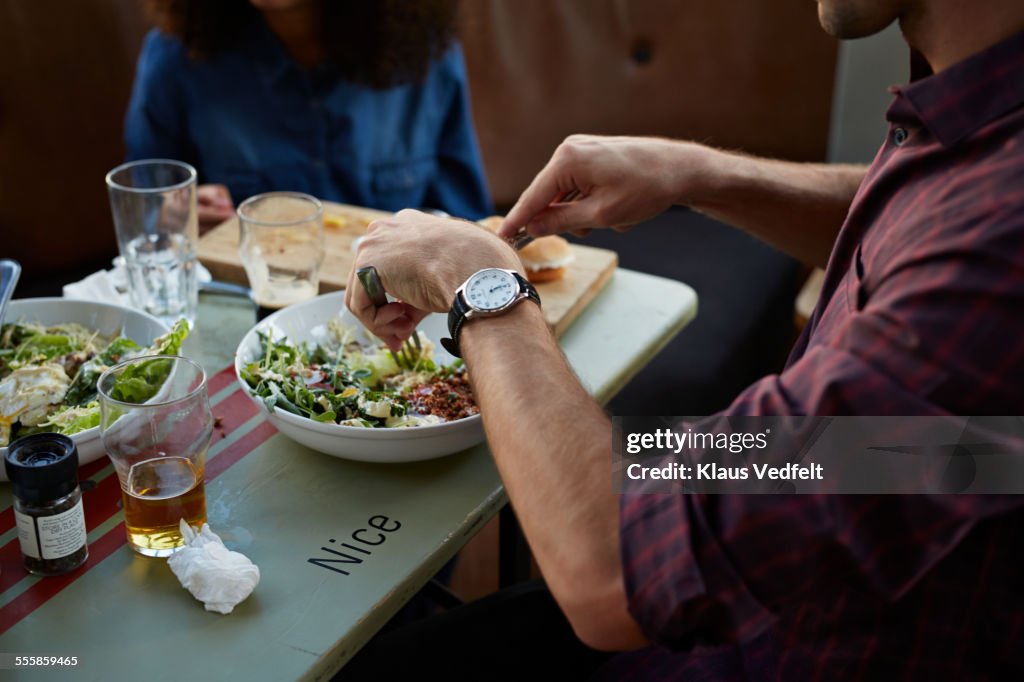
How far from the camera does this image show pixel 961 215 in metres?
0.74

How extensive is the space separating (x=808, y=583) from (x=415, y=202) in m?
1.73

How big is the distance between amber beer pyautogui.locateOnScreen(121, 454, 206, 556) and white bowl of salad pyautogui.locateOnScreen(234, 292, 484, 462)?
0.45 feet

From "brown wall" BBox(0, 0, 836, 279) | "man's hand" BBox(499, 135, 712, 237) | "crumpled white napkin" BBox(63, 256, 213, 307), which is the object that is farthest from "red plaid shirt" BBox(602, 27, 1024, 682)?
"brown wall" BBox(0, 0, 836, 279)

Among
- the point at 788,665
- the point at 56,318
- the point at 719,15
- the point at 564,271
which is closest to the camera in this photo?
the point at 788,665

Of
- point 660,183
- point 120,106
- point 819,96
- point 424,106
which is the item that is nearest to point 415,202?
point 424,106

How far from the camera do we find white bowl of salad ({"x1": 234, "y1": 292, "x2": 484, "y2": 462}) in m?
1.09

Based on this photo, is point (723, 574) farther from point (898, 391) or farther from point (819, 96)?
point (819, 96)

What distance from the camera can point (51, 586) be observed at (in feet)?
3.11

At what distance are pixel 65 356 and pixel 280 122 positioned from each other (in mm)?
1044

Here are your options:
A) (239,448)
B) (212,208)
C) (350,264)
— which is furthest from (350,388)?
(212,208)

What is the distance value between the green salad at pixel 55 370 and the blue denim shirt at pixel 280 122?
92 centimetres

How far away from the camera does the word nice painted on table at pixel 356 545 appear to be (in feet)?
3.22

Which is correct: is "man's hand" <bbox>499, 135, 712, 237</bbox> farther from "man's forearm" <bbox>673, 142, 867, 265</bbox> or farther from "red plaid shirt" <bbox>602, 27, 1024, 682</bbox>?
"red plaid shirt" <bbox>602, 27, 1024, 682</bbox>

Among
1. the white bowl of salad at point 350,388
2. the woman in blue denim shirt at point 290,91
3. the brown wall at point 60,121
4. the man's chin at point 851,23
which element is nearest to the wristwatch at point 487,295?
the white bowl of salad at point 350,388
